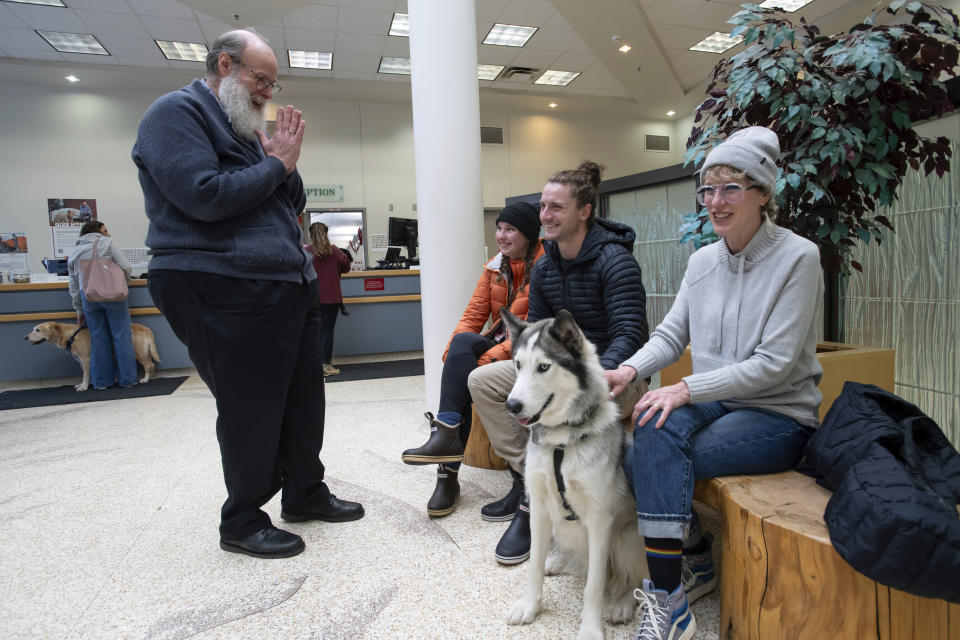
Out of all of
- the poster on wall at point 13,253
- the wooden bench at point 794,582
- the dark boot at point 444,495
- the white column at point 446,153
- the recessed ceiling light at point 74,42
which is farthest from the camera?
the poster on wall at point 13,253

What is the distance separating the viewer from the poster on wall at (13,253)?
280 inches

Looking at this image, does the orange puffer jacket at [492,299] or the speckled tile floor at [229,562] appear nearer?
the speckled tile floor at [229,562]

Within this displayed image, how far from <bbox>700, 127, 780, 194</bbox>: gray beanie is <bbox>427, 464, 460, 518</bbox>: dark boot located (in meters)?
1.59

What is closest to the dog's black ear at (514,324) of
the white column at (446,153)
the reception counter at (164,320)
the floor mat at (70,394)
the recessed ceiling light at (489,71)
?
the white column at (446,153)

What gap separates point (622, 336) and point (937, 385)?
1617mm

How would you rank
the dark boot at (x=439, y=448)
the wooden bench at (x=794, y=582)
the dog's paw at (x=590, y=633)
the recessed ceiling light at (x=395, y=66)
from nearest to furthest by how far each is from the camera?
the wooden bench at (x=794, y=582), the dog's paw at (x=590, y=633), the dark boot at (x=439, y=448), the recessed ceiling light at (x=395, y=66)

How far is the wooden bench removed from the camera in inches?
40.1

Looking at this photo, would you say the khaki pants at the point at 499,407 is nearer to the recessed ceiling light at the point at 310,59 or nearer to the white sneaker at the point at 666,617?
the white sneaker at the point at 666,617

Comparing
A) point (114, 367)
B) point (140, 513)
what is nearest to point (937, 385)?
point (140, 513)

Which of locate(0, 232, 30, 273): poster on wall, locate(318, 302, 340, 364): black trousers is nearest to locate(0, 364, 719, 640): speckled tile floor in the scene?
locate(318, 302, 340, 364): black trousers

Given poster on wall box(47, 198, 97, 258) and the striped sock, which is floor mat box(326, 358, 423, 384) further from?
poster on wall box(47, 198, 97, 258)

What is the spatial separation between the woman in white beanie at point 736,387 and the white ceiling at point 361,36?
574 centimetres

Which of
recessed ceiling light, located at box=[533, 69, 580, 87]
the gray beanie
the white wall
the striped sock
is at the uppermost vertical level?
recessed ceiling light, located at box=[533, 69, 580, 87]

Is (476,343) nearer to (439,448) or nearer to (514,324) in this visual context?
(439,448)
